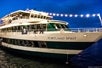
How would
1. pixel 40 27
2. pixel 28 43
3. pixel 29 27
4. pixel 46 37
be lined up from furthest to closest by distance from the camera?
pixel 29 27, pixel 28 43, pixel 40 27, pixel 46 37

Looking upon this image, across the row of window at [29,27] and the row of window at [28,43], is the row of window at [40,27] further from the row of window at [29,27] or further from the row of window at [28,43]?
the row of window at [28,43]

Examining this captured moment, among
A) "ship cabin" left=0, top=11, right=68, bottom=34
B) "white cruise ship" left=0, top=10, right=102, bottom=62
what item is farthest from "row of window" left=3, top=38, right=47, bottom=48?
"ship cabin" left=0, top=11, right=68, bottom=34

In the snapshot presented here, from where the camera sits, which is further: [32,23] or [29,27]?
[29,27]

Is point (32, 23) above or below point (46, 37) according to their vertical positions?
above

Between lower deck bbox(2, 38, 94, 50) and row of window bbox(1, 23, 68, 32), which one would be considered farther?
row of window bbox(1, 23, 68, 32)

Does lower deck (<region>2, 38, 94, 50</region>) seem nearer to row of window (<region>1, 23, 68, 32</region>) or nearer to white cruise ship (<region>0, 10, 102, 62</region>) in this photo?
white cruise ship (<region>0, 10, 102, 62</region>)

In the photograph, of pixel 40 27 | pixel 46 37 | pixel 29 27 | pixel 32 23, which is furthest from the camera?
pixel 29 27

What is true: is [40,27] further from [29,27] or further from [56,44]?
[56,44]

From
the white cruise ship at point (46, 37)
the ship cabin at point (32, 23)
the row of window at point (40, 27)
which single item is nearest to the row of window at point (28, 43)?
the white cruise ship at point (46, 37)

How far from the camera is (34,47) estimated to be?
23719 millimetres

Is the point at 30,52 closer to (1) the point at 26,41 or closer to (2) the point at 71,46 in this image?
(1) the point at 26,41

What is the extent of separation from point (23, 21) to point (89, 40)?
1085cm

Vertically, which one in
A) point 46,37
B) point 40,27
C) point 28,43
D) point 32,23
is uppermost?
point 32,23

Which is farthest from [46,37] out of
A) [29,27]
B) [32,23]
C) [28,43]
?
[29,27]
